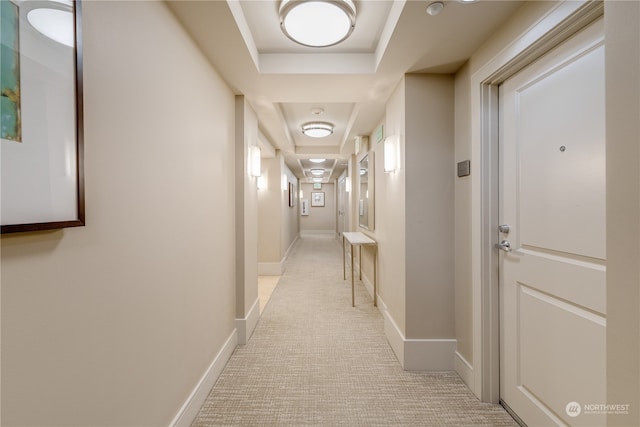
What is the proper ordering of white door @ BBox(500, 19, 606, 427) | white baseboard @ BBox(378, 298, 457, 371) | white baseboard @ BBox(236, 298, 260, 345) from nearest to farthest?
white door @ BBox(500, 19, 606, 427)
white baseboard @ BBox(378, 298, 457, 371)
white baseboard @ BBox(236, 298, 260, 345)

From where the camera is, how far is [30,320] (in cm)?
72

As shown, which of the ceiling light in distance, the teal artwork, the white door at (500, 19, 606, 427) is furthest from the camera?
the ceiling light in distance

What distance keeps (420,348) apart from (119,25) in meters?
2.61

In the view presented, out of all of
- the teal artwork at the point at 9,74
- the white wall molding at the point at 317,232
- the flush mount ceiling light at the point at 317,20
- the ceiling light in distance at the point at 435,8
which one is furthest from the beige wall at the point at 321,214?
the teal artwork at the point at 9,74

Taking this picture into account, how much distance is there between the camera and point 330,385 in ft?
6.34

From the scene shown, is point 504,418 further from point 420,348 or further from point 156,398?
point 156,398

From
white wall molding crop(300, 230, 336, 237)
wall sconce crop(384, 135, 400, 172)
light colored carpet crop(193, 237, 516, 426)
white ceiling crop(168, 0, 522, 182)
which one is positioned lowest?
light colored carpet crop(193, 237, 516, 426)

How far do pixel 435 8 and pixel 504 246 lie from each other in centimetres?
140

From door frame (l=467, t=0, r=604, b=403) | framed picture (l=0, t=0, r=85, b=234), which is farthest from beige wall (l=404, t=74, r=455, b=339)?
framed picture (l=0, t=0, r=85, b=234)

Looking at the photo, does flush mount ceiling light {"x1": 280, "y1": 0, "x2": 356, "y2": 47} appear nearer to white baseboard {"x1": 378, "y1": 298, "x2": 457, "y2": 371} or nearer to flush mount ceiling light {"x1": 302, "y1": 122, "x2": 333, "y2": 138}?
flush mount ceiling light {"x1": 302, "y1": 122, "x2": 333, "y2": 138}

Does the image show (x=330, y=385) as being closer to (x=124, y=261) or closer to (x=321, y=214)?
(x=124, y=261)

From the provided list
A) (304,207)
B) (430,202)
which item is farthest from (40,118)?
(304,207)

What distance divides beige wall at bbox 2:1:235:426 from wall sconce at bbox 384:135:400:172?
152cm

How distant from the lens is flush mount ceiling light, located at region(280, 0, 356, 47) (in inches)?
58.7
